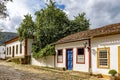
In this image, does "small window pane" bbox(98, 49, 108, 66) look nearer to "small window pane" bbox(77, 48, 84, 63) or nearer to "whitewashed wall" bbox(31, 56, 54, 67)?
"small window pane" bbox(77, 48, 84, 63)

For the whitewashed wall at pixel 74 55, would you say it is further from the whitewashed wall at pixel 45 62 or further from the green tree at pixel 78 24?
the green tree at pixel 78 24

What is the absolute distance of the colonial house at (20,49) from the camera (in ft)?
109


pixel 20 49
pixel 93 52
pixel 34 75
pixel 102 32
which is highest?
pixel 102 32

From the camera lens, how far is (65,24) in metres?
33.2

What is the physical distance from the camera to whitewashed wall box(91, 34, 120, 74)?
16.6 metres

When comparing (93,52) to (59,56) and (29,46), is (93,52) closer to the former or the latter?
(59,56)

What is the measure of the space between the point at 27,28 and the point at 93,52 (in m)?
15.3

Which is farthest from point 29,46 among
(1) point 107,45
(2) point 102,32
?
(1) point 107,45

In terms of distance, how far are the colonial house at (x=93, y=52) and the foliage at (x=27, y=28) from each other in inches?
314

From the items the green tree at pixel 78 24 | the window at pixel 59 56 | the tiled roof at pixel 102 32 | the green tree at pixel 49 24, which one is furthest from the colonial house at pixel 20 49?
the tiled roof at pixel 102 32

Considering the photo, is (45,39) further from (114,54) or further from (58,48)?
(114,54)

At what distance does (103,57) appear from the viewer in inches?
707

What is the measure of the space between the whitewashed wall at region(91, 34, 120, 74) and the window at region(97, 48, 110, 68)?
1.03ft

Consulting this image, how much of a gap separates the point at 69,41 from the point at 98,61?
5.29 metres
